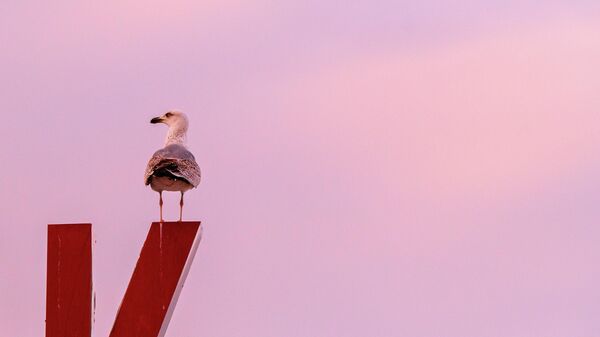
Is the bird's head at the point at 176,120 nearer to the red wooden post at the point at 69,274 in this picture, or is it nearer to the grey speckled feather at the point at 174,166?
the grey speckled feather at the point at 174,166

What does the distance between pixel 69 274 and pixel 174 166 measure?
502cm

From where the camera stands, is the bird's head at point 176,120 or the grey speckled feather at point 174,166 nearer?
the grey speckled feather at point 174,166

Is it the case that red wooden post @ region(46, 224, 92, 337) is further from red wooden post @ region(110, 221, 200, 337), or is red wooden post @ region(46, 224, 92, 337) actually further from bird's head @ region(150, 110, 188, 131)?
bird's head @ region(150, 110, 188, 131)

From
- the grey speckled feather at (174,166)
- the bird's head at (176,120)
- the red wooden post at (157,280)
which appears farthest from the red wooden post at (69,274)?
the bird's head at (176,120)

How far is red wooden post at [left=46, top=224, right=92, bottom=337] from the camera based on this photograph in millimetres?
13383

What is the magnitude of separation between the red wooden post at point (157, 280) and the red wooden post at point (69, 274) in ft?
1.37

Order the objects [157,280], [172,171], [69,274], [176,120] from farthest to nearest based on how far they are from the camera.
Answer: [176,120] → [172,171] → [157,280] → [69,274]

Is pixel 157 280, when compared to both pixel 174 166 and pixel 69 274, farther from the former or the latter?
pixel 174 166

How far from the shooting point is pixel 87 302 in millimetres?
13438

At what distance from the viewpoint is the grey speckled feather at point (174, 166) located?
1828 cm

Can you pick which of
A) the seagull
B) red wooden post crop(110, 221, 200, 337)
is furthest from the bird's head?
red wooden post crop(110, 221, 200, 337)

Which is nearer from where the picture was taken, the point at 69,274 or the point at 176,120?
the point at 69,274

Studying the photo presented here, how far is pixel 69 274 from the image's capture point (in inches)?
529

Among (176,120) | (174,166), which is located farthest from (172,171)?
(176,120)
